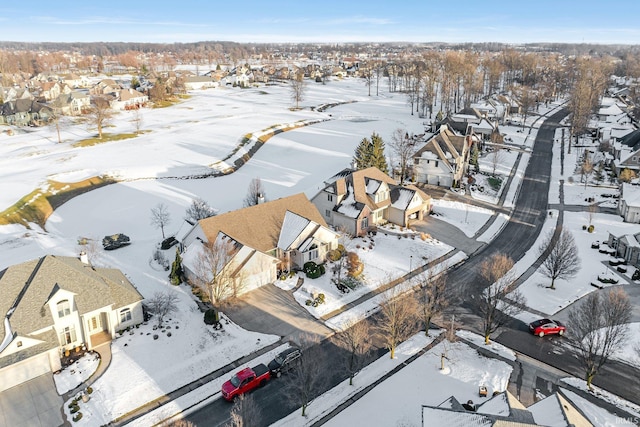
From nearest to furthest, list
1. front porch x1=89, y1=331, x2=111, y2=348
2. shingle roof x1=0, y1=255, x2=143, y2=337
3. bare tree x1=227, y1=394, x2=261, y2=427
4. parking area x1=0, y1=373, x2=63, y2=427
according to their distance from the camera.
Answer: bare tree x1=227, y1=394, x2=261, y2=427, parking area x1=0, y1=373, x2=63, y2=427, shingle roof x1=0, y1=255, x2=143, y2=337, front porch x1=89, y1=331, x2=111, y2=348

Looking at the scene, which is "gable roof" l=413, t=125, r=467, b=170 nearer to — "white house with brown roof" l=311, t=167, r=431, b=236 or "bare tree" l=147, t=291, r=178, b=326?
"white house with brown roof" l=311, t=167, r=431, b=236

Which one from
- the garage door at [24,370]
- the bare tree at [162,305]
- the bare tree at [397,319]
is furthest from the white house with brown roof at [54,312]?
the bare tree at [397,319]

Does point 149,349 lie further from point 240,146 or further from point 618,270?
point 240,146

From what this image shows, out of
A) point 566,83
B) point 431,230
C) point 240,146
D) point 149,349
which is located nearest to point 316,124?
point 240,146

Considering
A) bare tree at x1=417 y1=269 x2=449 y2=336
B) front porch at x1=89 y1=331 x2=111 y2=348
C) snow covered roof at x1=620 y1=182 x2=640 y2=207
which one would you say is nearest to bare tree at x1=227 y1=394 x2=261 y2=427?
front porch at x1=89 y1=331 x2=111 y2=348

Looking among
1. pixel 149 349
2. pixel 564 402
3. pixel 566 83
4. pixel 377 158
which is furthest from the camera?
pixel 566 83

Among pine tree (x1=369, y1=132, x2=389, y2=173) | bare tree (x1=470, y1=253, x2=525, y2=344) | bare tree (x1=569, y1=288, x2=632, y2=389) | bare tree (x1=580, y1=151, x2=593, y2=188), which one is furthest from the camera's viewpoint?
bare tree (x1=580, y1=151, x2=593, y2=188)

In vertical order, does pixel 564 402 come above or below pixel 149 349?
above
